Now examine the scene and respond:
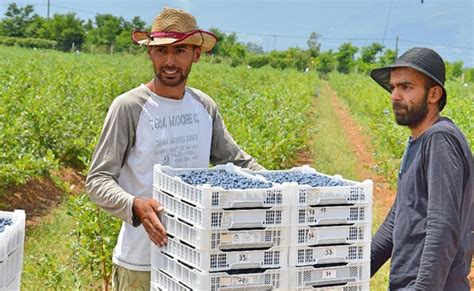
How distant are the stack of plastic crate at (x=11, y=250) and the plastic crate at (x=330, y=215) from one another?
113 centimetres

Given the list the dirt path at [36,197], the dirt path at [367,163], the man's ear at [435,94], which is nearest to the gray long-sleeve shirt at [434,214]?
the man's ear at [435,94]

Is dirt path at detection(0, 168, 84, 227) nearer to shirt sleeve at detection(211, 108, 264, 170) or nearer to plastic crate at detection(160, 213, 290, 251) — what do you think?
shirt sleeve at detection(211, 108, 264, 170)

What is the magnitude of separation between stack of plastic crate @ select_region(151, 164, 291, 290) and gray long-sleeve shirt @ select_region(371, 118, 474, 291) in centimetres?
65

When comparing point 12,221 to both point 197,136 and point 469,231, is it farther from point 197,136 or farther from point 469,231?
point 469,231

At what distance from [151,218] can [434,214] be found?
1231 mm

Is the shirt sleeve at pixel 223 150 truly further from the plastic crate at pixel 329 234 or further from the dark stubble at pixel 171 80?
the plastic crate at pixel 329 234

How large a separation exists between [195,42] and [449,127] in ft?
4.22

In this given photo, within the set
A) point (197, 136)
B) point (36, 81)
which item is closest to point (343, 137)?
point (36, 81)

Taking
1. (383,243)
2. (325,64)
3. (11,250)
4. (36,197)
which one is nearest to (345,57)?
(325,64)

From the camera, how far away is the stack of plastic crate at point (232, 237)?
3008 millimetres

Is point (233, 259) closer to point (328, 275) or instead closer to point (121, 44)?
point (328, 275)

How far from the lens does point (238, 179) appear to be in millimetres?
3348

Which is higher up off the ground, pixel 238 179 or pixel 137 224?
pixel 238 179

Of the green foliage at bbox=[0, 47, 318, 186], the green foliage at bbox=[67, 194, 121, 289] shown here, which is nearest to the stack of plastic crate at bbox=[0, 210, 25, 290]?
the green foliage at bbox=[67, 194, 121, 289]
